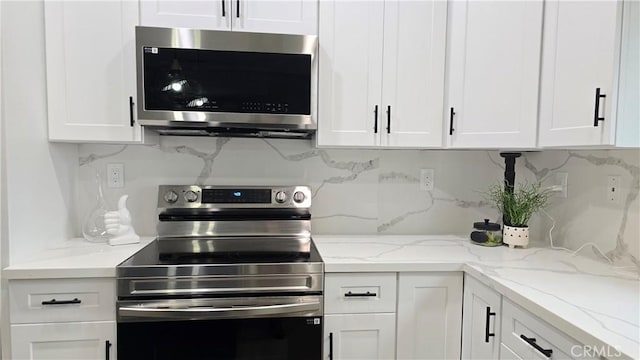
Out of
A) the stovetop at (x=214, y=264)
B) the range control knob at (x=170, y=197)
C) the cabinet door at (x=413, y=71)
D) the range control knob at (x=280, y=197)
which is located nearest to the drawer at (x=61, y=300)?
the stovetop at (x=214, y=264)

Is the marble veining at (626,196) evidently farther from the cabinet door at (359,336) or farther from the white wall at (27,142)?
the white wall at (27,142)

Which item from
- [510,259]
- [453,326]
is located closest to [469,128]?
[510,259]

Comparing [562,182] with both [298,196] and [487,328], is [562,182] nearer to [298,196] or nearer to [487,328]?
[487,328]

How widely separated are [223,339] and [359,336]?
1.78 feet

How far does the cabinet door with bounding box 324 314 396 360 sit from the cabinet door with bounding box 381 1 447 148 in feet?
2.61

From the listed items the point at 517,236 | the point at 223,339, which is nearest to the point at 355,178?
the point at 517,236

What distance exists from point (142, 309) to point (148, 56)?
1.00 metres

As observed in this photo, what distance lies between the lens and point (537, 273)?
1.44 metres

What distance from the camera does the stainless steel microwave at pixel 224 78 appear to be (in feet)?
5.36

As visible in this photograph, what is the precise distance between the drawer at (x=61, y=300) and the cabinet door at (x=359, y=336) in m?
0.84

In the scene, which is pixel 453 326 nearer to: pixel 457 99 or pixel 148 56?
pixel 457 99

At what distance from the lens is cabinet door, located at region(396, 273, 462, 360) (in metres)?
1.62

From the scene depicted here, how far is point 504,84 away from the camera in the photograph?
1683mm

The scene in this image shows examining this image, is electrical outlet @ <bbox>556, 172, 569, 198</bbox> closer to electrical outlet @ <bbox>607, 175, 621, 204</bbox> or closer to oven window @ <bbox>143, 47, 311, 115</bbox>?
electrical outlet @ <bbox>607, 175, 621, 204</bbox>
